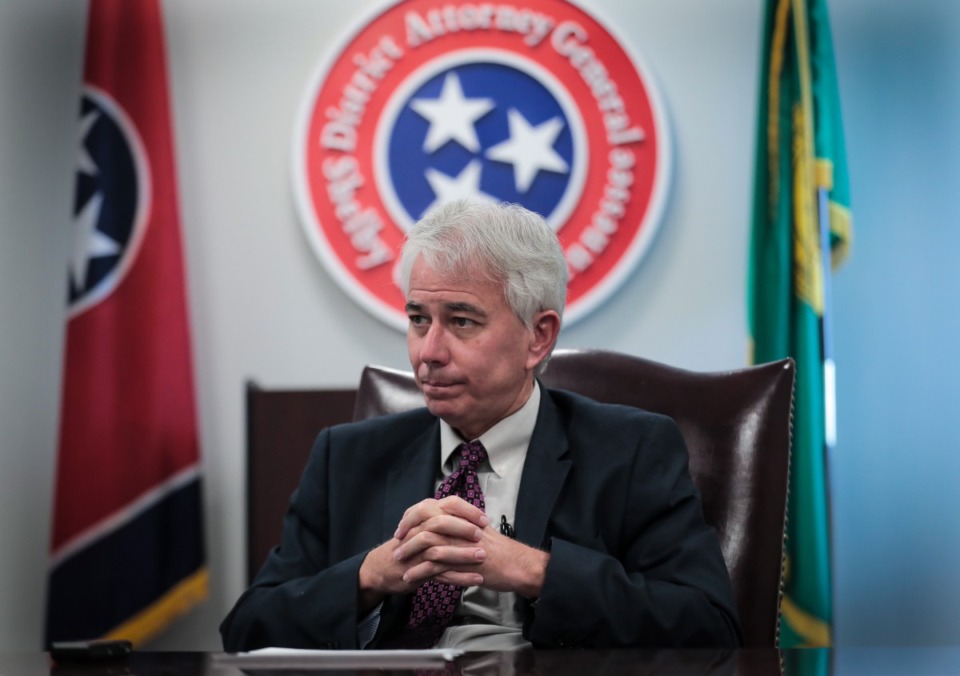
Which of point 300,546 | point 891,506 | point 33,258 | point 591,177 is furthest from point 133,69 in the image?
point 891,506

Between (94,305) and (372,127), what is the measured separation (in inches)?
39.0

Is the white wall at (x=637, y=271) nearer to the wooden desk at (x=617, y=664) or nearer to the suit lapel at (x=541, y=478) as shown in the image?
the suit lapel at (x=541, y=478)

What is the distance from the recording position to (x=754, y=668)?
1.32 metres

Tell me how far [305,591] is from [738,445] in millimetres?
817

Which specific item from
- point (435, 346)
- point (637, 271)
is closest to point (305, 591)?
point (435, 346)

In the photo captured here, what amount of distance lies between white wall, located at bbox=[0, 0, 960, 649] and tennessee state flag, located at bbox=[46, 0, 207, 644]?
0.59 ft

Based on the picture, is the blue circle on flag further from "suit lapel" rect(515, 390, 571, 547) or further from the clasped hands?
the clasped hands

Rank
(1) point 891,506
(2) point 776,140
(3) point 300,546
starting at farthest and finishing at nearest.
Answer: (1) point 891,506 → (2) point 776,140 → (3) point 300,546

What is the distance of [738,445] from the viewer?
205 centimetres

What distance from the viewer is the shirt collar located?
6.52 feet

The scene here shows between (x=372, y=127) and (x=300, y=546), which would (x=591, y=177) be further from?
(x=300, y=546)

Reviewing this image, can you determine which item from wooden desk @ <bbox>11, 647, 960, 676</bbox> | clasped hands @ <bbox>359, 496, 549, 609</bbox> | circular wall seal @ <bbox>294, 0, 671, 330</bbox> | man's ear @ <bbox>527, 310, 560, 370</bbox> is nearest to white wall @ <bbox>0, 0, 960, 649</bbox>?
circular wall seal @ <bbox>294, 0, 671, 330</bbox>

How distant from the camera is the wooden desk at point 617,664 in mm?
1292

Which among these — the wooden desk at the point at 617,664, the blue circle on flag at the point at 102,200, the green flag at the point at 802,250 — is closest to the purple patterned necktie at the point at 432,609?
the wooden desk at the point at 617,664
